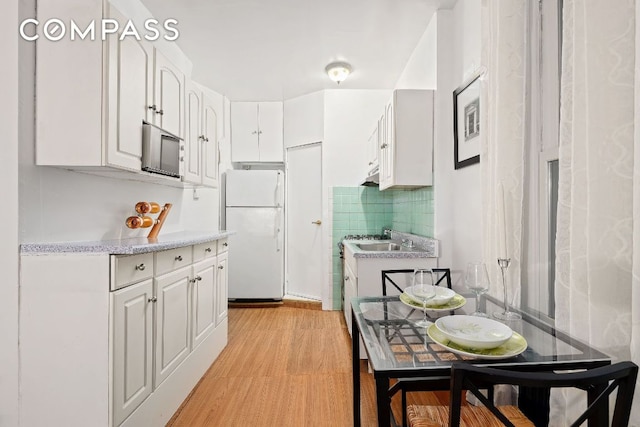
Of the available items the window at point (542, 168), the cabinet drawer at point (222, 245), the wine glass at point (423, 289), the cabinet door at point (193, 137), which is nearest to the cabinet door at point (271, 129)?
the cabinet door at point (193, 137)

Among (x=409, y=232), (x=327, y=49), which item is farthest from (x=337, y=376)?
(x=327, y=49)

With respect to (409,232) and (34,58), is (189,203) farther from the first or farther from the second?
(409,232)

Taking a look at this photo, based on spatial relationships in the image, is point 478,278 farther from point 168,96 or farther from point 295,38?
point 295,38

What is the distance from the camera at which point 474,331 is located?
1146 millimetres

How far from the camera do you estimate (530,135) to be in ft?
5.46

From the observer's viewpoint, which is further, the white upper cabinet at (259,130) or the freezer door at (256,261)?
the white upper cabinet at (259,130)

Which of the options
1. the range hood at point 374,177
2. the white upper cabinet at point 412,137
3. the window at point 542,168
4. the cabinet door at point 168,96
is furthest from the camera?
the range hood at point 374,177

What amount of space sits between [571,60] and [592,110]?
214mm

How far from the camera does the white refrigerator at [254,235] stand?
14.1 ft

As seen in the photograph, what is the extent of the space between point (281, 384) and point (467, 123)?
2.22m
